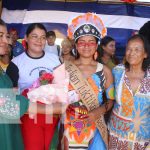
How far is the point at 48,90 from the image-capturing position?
2.69 m

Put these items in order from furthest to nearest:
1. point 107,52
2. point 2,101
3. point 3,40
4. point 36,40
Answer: point 107,52
point 36,40
point 3,40
point 2,101

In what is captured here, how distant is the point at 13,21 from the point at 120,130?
20.7 feet

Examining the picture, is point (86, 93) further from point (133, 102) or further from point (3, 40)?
point (3, 40)

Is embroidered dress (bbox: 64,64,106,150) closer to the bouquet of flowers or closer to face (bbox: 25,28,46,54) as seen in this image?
the bouquet of flowers

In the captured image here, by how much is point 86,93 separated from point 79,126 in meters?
0.31

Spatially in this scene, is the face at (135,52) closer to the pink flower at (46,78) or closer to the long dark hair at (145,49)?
the long dark hair at (145,49)

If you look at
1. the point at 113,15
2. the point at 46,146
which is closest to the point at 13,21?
the point at 113,15

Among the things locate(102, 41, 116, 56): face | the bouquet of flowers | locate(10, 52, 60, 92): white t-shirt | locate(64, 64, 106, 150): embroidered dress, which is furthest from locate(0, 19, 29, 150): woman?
locate(102, 41, 116, 56): face

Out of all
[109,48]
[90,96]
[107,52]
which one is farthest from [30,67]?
[109,48]

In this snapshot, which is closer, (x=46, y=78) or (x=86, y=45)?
(x=46, y=78)

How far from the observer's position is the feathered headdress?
312 cm

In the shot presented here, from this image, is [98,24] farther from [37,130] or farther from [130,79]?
[37,130]

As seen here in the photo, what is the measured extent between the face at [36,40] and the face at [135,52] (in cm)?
85

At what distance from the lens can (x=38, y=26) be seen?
3.29 m
